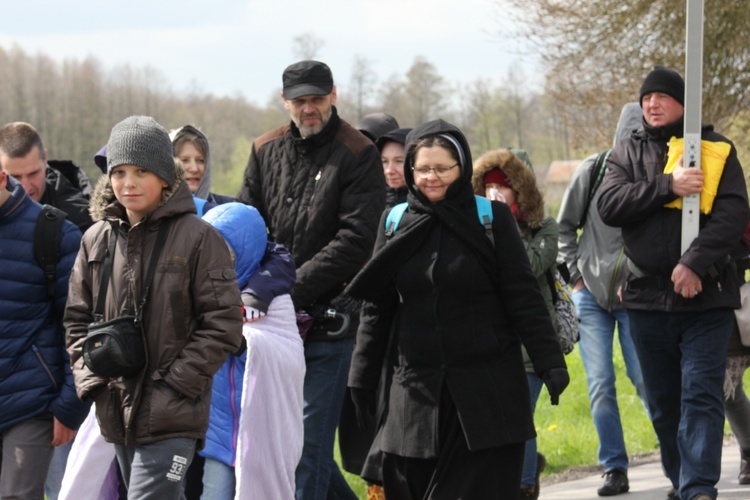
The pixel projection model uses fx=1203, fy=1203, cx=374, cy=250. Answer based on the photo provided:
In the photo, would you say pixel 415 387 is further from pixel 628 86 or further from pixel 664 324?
pixel 628 86

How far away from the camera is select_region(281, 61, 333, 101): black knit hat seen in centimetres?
641

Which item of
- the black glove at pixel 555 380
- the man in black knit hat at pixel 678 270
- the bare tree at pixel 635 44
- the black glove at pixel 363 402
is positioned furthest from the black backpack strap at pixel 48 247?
the bare tree at pixel 635 44

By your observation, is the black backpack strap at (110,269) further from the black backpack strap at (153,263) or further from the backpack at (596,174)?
the backpack at (596,174)

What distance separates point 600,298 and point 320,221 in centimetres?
Answer: 215

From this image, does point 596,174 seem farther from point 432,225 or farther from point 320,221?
point 432,225

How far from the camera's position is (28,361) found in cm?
520

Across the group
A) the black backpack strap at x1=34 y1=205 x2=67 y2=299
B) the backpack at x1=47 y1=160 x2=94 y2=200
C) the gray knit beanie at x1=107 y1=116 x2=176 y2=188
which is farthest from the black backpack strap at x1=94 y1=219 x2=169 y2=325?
the backpack at x1=47 y1=160 x2=94 y2=200

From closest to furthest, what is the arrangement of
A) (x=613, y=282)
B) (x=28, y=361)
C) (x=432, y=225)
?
(x=432, y=225) → (x=28, y=361) → (x=613, y=282)

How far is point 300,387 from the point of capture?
559cm

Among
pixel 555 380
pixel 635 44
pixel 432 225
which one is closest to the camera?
pixel 555 380

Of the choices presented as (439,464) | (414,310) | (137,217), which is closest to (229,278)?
(137,217)

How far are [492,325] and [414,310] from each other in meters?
0.33

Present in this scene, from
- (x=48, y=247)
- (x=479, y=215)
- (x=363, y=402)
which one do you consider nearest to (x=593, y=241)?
(x=479, y=215)

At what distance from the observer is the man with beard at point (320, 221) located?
20.3 ft
